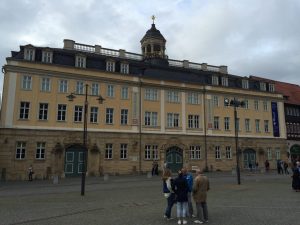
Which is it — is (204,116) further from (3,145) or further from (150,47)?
(3,145)

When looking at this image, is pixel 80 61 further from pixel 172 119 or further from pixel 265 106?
pixel 265 106

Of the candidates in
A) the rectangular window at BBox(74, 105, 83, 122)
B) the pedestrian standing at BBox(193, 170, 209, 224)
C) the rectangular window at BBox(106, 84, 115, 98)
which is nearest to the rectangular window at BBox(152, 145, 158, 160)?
the rectangular window at BBox(106, 84, 115, 98)

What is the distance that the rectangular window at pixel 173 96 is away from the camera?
39688 mm

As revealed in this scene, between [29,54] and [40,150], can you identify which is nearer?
[40,150]

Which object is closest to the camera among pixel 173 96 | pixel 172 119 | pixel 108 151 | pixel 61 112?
pixel 61 112

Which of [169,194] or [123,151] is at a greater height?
[123,151]

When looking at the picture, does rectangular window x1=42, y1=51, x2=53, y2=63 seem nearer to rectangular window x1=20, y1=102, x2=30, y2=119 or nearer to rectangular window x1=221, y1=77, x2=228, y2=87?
rectangular window x1=20, y1=102, x2=30, y2=119

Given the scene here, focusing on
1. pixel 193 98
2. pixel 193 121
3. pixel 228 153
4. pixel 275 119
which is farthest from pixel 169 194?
pixel 275 119

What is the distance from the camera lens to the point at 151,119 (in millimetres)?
38031

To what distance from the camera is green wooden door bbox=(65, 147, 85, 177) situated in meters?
32.8

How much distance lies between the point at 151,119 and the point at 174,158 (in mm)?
5824

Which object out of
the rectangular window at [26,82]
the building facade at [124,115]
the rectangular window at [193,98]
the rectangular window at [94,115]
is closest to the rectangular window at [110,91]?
the building facade at [124,115]

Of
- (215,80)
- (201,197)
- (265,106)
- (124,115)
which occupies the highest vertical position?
(215,80)

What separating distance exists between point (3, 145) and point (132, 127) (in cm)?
1411
